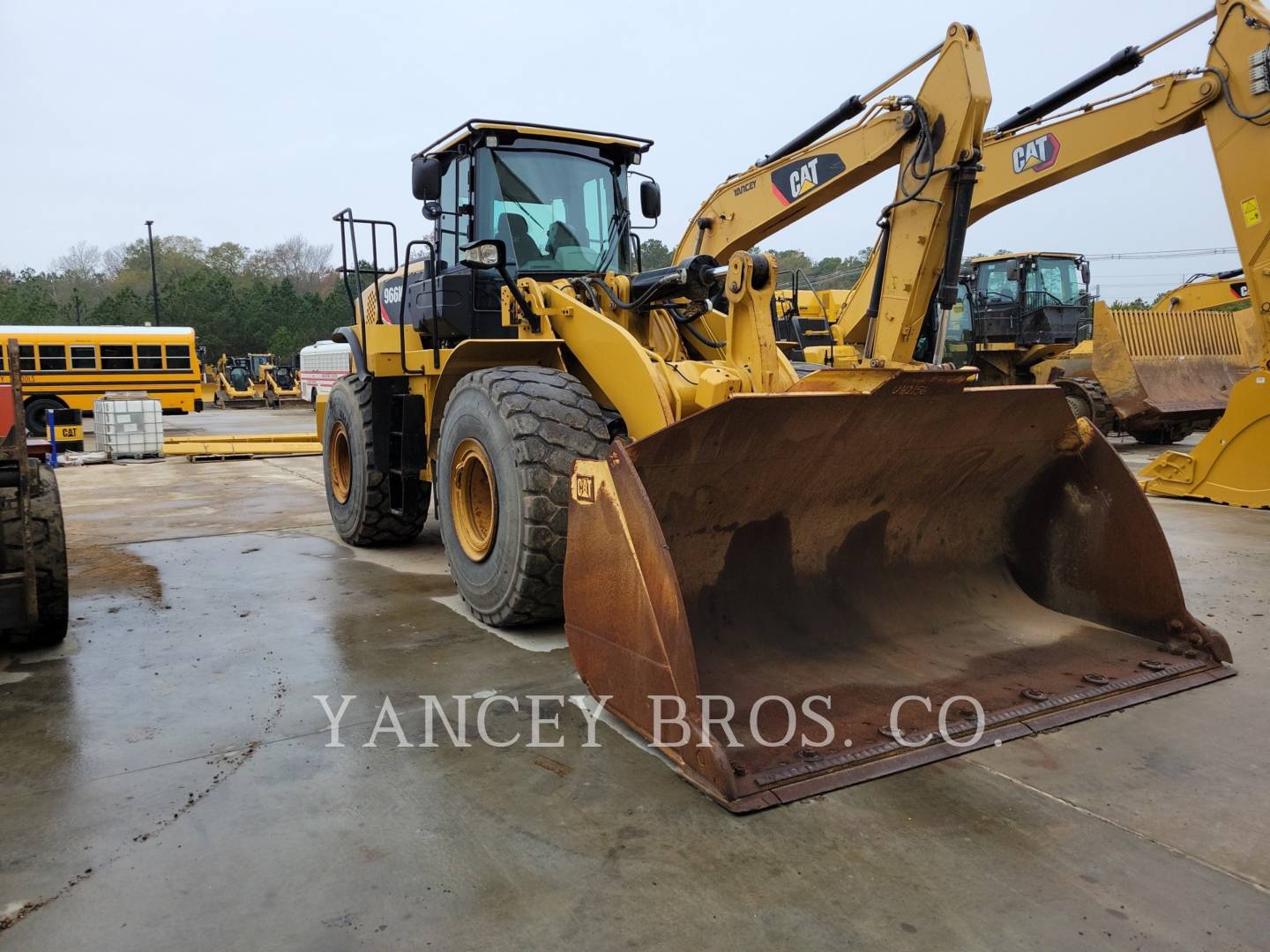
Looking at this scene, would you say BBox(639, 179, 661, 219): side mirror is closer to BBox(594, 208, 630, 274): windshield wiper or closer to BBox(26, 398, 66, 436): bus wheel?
BBox(594, 208, 630, 274): windshield wiper

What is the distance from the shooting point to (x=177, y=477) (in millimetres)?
12727

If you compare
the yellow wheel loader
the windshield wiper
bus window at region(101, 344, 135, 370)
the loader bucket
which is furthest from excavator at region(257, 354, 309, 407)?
the windshield wiper

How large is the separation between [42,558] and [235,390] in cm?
3796

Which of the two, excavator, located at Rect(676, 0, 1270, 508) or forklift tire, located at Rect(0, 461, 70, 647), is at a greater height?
excavator, located at Rect(676, 0, 1270, 508)

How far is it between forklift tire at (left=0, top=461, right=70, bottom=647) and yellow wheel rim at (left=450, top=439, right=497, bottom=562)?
1827 mm

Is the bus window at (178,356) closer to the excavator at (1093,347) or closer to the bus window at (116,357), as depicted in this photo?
the bus window at (116,357)

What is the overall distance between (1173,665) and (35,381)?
75.5 feet

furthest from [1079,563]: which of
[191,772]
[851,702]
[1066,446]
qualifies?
[191,772]

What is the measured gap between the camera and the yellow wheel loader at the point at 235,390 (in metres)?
39.4

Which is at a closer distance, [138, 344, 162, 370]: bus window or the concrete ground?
the concrete ground

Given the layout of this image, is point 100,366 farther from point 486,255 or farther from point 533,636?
point 533,636

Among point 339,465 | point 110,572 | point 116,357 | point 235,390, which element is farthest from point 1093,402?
point 235,390

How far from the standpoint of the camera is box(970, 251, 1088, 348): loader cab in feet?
48.8

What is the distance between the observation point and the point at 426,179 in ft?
18.4
